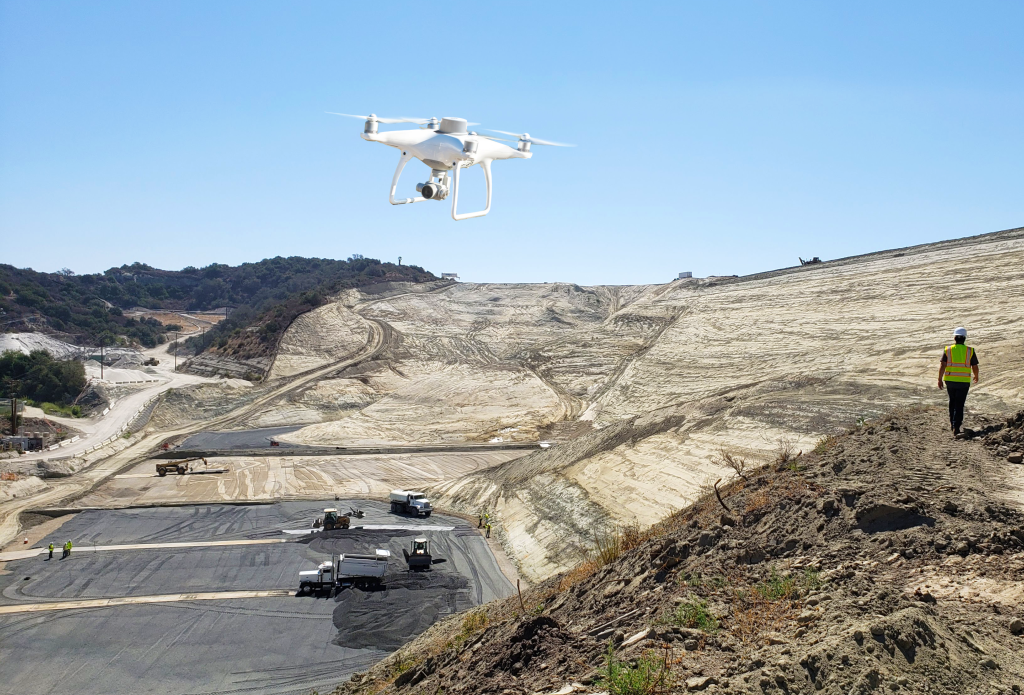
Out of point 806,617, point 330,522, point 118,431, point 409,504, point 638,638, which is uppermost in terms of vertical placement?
point 806,617

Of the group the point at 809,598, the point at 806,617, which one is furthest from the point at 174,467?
the point at 806,617

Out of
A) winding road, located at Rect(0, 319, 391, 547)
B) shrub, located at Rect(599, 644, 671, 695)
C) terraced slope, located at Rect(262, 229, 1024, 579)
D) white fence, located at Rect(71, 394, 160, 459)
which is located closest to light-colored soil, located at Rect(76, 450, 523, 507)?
winding road, located at Rect(0, 319, 391, 547)

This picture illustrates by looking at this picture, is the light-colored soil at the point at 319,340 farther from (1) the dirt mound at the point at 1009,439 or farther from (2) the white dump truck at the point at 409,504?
(1) the dirt mound at the point at 1009,439

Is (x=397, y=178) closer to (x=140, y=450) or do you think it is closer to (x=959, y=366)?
(x=959, y=366)

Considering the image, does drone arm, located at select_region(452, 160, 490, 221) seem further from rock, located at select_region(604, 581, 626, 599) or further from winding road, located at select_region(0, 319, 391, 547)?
winding road, located at select_region(0, 319, 391, 547)

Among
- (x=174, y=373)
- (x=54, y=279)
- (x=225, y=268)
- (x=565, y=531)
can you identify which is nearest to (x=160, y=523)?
(x=565, y=531)

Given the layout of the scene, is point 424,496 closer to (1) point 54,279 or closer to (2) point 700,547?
(2) point 700,547
